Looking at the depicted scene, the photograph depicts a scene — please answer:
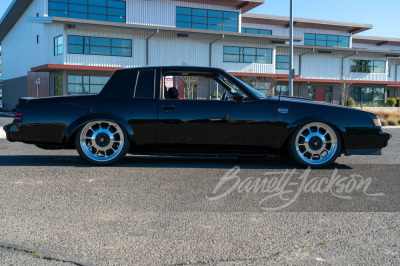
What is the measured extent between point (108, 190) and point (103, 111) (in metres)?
1.91

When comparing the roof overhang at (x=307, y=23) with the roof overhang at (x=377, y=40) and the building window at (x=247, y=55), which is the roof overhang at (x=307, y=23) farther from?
the building window at (x=247, y=55)

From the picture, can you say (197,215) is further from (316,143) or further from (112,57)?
(112,57)

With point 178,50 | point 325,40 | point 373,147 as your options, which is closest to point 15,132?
point 373,147

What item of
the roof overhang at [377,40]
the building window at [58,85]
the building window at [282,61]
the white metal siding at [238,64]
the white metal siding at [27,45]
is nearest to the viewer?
the building window at [58,85]

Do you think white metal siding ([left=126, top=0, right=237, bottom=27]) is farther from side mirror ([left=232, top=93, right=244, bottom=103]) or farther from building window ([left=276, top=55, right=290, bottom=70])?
side mirror ([left=232, top=93, right=244, bottom=103])

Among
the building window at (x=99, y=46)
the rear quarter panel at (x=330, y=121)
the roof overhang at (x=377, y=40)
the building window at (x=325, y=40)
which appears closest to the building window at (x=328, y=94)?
the building window at (x=325, y=40)

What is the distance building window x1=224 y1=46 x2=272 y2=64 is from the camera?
36.7m

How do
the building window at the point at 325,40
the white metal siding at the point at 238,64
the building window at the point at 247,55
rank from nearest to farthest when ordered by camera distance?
the white metal siding at the point at 238,64 → the building window at the point at 247,55 → the building window at the point at 325,40

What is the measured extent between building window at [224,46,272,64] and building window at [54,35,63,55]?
43.1 feet

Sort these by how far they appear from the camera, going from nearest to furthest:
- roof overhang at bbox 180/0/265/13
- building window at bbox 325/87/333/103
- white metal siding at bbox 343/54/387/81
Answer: roof overhang at bbox 180/0/265/13, white metal siding at bbox 343/54/387/81, building window at bbox 325/87/333/103

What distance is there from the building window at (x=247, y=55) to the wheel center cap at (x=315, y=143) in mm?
30677

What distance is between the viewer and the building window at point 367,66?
153ft

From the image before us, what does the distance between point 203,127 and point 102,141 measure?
1.53 meters

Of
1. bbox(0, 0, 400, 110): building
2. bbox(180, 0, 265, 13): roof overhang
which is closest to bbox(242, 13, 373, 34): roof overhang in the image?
bbox(0, 0, 400, 110): building
